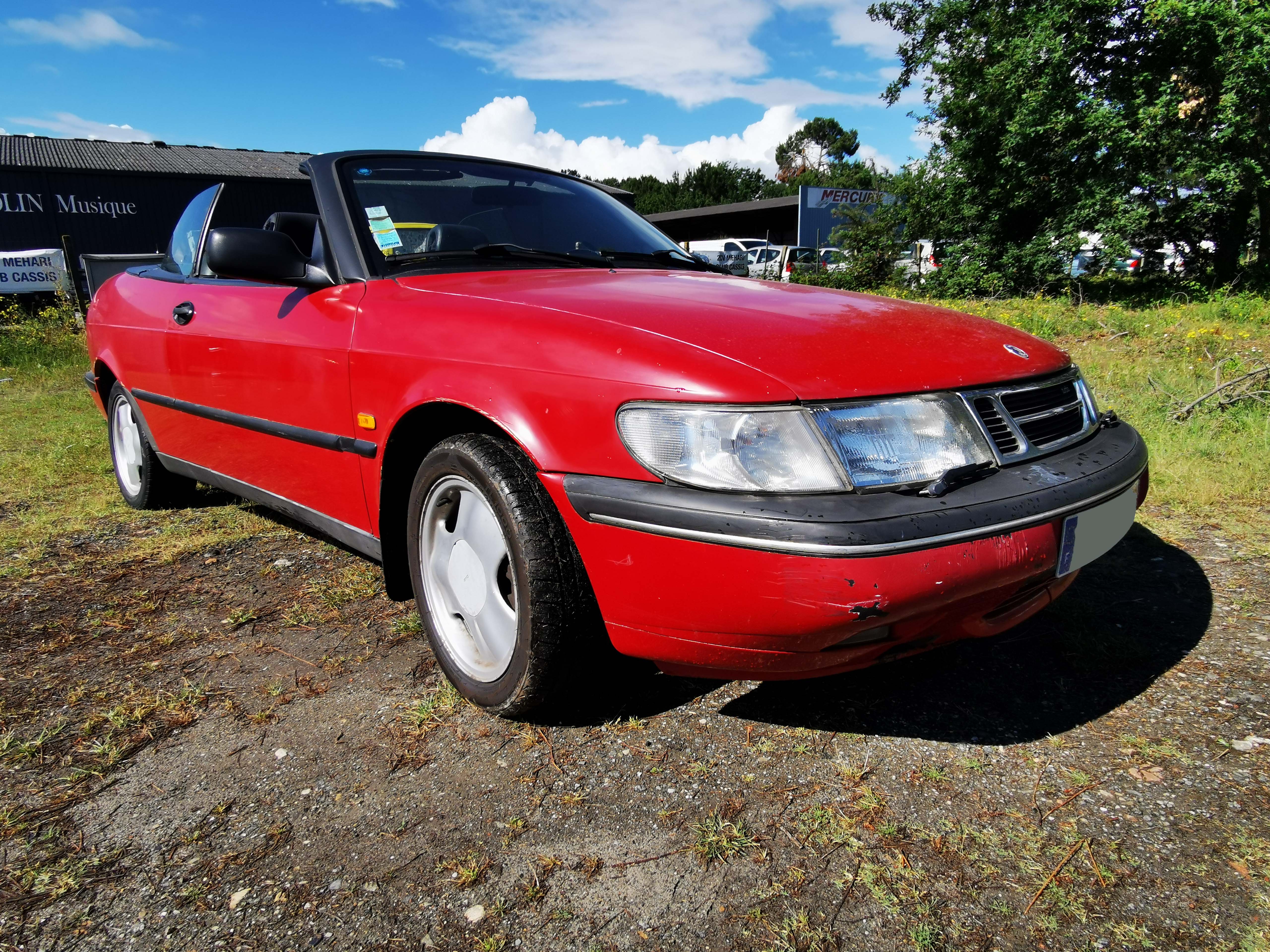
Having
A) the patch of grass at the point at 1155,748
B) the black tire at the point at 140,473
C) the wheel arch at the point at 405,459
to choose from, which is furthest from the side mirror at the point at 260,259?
the patch of grass at the point at 1155,748

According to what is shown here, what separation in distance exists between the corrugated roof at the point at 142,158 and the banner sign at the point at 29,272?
11.3 m

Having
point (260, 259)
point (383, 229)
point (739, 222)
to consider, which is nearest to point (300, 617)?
point (260, 259)

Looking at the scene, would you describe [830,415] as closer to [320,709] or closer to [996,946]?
[996,946]

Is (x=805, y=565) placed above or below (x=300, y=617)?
above

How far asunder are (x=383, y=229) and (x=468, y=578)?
1.17 meters

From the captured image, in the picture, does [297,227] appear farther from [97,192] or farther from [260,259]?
[97,192]

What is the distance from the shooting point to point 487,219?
2811 mm

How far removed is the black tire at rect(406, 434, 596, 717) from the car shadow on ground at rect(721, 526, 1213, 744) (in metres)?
0.54

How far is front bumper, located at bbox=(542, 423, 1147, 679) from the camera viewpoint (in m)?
1.52

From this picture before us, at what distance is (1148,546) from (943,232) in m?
12.0

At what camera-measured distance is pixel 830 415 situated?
5.36 ft

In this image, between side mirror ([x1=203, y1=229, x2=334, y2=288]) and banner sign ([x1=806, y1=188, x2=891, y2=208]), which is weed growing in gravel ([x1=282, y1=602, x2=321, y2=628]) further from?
banner sign ([x1=806, y1=188, x2=891, y2=208])

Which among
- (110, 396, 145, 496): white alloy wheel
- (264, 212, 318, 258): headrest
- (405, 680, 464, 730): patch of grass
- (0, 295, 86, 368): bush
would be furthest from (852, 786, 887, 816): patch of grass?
A: (0, 295, 86, 368): bush

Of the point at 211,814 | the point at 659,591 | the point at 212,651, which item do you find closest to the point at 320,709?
the point at 211,814
